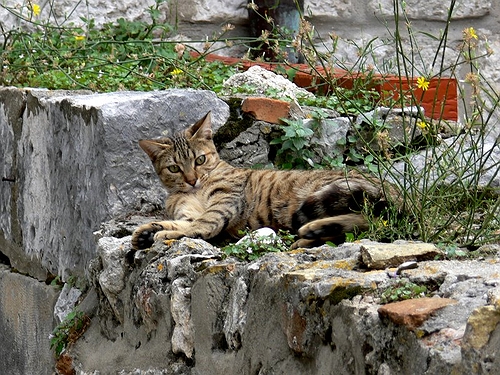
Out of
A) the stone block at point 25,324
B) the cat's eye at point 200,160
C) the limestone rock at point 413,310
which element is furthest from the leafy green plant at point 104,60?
the limestone rock at point 413,310

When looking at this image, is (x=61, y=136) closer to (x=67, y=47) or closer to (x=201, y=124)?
(x=201, y=124)

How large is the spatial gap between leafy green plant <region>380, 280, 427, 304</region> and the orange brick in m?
2.27

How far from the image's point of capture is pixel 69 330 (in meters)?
3.76

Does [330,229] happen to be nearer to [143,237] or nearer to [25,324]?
[143,237]

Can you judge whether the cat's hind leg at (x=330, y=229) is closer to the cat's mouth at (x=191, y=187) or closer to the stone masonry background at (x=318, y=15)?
the cat's mouth at (x=191, y=187)

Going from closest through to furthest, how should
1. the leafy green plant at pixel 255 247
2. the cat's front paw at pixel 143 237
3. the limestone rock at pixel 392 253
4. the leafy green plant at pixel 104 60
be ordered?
the limestone rock at pixel 392 253, the leafy green plant at pixel 255 247, the cat's front paw at pixel 143 237, the leafy green plant at pixel 104 60

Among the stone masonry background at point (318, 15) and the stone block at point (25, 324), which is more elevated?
the stone masonry background at point (318, 15)

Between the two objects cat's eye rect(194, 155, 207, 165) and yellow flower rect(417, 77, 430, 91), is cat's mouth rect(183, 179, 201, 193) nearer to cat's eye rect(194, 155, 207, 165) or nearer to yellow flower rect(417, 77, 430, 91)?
cat's eye rect(194, 155, 207, 165)

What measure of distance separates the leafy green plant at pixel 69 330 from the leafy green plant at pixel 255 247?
897mm

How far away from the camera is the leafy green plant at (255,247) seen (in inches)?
117

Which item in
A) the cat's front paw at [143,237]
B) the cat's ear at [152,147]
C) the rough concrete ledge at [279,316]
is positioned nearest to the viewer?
the rough concrete ledge at [279,316]

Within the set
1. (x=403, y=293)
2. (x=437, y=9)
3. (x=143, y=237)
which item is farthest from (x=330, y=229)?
(x=437, y=9)

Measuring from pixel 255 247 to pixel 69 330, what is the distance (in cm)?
112

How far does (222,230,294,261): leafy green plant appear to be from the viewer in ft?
9.73
